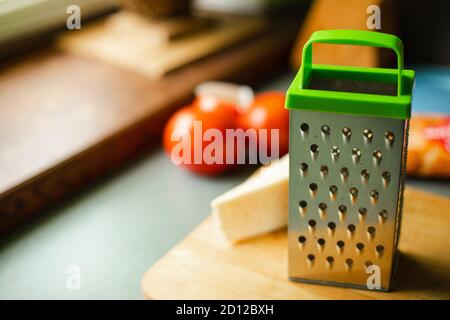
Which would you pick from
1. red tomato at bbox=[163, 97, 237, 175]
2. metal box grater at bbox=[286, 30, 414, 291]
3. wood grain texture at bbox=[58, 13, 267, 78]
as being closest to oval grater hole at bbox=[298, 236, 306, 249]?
metal box grater at bbox=[286, 30, 414, 291]

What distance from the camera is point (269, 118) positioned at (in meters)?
0.93

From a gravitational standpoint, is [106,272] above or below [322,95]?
below

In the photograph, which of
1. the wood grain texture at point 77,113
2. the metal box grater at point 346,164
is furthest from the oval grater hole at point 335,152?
the wood grain texture at point 77,113

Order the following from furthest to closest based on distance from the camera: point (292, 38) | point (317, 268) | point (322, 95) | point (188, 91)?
point (292, 38), point (188, 91), point (317, 268), point (322, 95)

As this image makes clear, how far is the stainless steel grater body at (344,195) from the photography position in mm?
580

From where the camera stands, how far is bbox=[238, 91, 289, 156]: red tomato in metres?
0.93

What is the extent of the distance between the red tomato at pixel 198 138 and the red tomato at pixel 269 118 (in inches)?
1.6

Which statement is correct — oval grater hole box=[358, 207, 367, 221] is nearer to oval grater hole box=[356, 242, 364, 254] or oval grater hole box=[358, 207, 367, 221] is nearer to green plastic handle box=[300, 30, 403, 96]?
oval grater hole box=[356, 242, 364, 254]

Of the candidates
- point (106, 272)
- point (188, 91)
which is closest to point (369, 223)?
point (106, 272)

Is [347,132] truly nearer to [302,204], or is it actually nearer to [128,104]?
[302,204]

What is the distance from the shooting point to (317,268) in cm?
67
